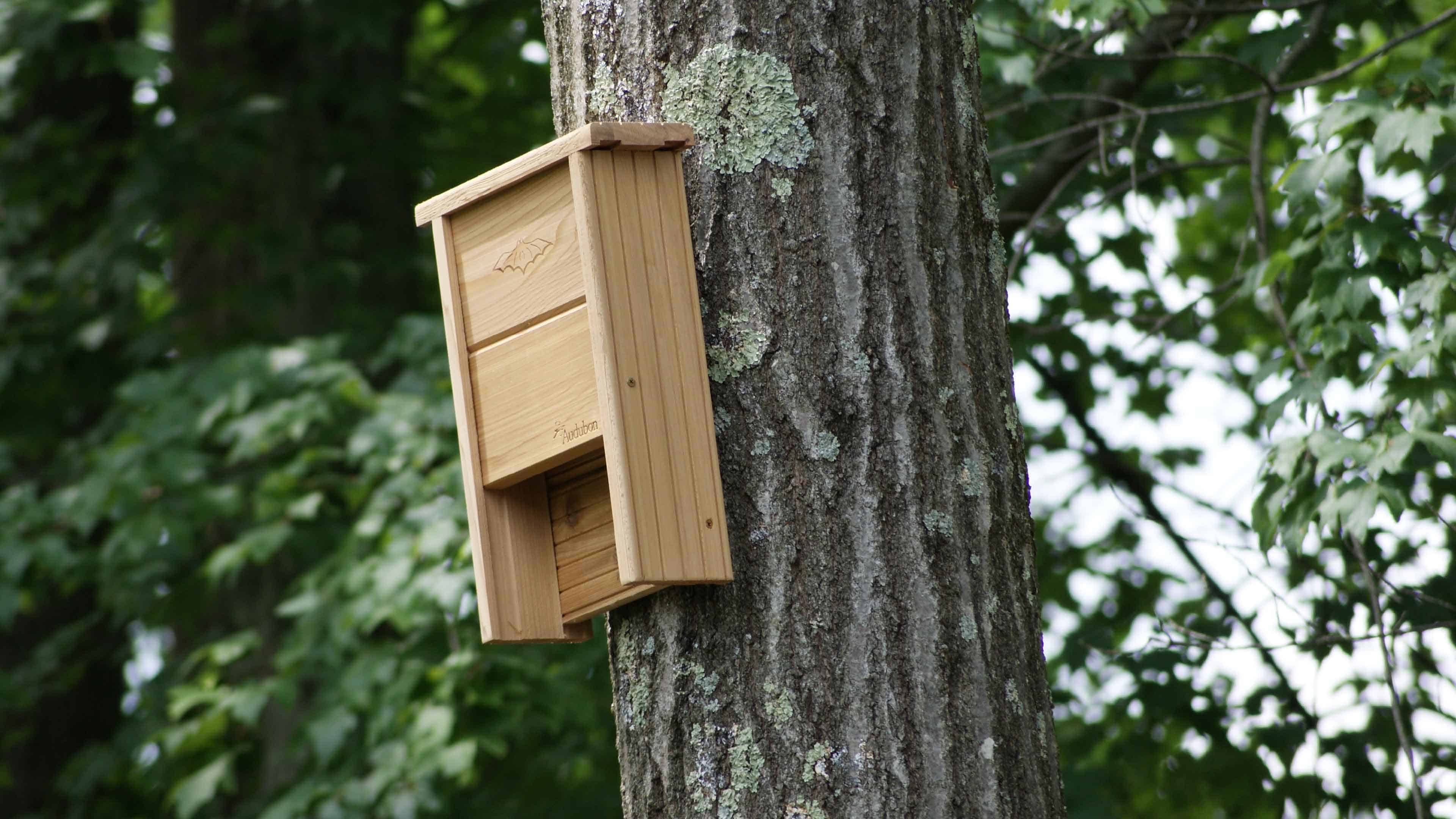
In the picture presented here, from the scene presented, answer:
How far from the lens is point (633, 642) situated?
156cm

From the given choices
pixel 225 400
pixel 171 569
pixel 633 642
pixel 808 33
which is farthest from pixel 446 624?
pixel 808 33

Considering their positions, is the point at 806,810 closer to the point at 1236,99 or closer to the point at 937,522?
the point at 937,522

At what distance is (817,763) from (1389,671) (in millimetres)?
1466

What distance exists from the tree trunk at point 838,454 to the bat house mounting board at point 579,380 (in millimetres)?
45

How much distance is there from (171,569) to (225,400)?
3.17 feet

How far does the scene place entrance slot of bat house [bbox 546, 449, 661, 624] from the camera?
5.25 ft

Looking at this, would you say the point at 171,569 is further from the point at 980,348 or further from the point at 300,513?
the point at 980,348

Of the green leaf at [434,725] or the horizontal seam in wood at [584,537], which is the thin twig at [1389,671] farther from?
the green leaf at [434,725]

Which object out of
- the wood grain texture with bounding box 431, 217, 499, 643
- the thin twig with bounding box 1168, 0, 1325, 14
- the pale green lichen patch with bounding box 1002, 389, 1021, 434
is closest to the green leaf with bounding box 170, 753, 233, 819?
the wood grain texture with bounding box 431, 217, 499, 643

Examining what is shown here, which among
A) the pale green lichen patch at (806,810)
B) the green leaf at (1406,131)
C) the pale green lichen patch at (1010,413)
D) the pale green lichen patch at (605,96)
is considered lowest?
the pale green lichen patch at (806,810)

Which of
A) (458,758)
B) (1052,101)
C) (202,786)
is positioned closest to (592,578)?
(458,758)

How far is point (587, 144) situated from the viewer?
1507 mm

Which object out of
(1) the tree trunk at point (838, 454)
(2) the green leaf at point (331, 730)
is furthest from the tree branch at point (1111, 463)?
(1) the tree trunk at point (838, 454)

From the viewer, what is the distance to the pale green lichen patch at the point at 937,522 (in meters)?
1.48
